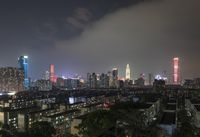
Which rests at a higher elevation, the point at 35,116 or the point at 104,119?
the point at 104,119

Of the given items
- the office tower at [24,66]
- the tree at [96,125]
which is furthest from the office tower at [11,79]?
the tree at [96,125]

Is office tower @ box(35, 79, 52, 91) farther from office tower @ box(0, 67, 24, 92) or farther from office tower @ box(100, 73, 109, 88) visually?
office tower @ box(100, 73, 109, 88)

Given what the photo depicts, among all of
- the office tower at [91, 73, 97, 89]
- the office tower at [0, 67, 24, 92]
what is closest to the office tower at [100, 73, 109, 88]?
the office tower at [91, 73, 97, 89]

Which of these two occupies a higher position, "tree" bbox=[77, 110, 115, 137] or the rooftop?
"tree" bbox=[77, 110, 115, 137]

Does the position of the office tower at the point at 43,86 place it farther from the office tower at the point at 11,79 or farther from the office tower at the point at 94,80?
the office tower at the point at 94,80

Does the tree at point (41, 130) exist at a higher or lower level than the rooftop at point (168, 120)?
higher

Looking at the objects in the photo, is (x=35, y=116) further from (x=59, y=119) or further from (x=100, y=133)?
(x=100, y=133)

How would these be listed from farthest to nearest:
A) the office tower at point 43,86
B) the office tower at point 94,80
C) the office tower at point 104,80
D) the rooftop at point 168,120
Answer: the office tower at point 104,80 < the office tower at point 94,80 < the office tower at point 43,86 < the rooftop at point 168,120

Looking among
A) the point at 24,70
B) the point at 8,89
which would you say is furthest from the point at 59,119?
the point at 24,70

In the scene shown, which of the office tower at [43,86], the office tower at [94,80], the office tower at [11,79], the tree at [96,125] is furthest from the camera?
the office tower at [94,80]
